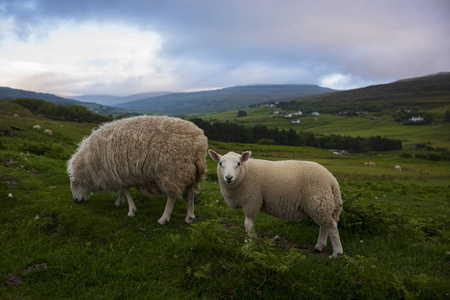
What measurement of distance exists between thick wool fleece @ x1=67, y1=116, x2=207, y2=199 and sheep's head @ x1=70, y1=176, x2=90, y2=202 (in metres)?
0.16

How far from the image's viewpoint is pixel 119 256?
242 inches

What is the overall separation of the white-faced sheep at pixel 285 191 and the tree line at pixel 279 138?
81609 millimetres

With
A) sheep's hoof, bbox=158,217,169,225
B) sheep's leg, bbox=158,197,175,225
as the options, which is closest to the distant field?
sheep's leg, bbox=158,197,175,225

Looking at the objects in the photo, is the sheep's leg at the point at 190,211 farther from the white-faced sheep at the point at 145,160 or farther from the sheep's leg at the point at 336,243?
the sheep's leg at the point at 336,243

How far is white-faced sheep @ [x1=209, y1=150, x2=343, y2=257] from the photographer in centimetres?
678

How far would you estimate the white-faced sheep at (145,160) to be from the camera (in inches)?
326

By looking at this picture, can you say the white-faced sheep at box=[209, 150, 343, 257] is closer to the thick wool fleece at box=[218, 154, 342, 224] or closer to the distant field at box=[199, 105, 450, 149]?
the thick wool fleece at box=[218, 154, 342, 224]

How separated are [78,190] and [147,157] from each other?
306 cm

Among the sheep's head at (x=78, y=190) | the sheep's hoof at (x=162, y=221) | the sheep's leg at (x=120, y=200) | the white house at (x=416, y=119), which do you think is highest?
the sheep's head at (x=78, y=190)

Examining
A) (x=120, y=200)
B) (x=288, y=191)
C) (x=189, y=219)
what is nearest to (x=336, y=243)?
(x=288, y=191)

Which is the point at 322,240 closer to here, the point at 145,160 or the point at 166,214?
the point at 166,214

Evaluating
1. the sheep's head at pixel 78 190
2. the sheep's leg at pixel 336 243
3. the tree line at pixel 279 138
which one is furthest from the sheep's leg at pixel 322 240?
the tree line at pixel 279 138

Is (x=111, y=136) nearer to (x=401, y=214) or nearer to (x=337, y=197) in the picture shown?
(x=337, y=197)

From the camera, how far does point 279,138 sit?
101 meters
